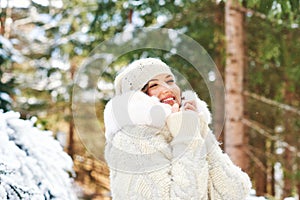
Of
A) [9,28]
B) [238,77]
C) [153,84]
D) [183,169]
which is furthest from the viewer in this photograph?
[9,28]

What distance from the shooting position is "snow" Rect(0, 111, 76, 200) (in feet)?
7.11

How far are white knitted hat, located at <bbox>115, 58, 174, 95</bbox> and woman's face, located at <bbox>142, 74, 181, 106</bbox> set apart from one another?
0.02 m

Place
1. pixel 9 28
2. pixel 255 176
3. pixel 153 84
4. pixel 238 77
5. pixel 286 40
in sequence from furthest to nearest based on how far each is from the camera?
pixel 255 176 → pixel 9 28 → pixel 286 40 → pixel 238 77 → pixel 153 84

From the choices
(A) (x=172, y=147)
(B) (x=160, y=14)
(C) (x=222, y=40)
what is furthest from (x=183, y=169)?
(C) (x=222, y=40)

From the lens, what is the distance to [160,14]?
5.98 m

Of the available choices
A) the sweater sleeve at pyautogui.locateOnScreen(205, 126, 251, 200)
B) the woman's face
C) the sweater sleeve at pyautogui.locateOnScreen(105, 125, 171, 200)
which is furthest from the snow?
the sweater sleeve at pyautogui.locateOnScreen(205, 126, 251, 200)

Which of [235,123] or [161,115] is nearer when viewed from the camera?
[161,115]

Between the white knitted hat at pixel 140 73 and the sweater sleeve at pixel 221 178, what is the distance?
0.93ft

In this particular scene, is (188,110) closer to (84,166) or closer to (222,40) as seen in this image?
(222,40)

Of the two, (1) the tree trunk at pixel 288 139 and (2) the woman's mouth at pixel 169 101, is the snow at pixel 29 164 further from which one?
(1) the tree trunk at pixel 288 139

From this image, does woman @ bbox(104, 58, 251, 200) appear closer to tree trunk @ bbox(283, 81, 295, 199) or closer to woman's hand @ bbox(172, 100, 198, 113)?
woman's hand @ bbox(172, 100, 198, 113)

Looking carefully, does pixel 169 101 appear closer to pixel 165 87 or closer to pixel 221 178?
pixel 165 87

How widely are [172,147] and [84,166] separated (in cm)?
811

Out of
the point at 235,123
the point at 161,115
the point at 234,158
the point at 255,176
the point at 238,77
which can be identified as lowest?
the point at 255,176
